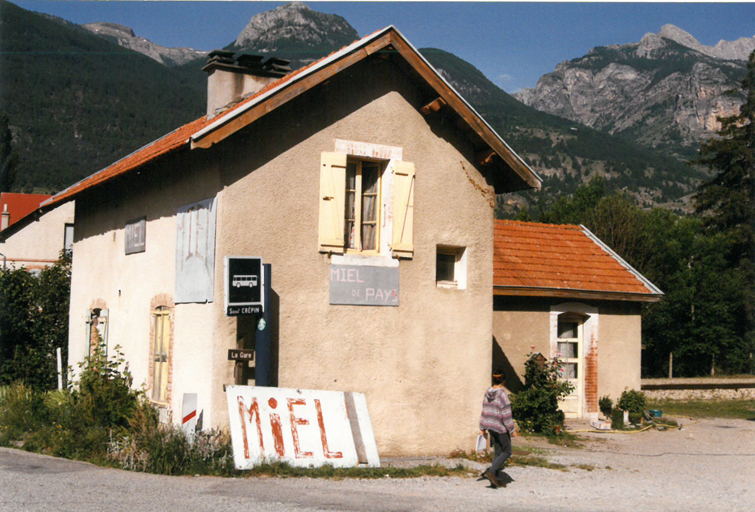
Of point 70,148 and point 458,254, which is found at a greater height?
point 70,148

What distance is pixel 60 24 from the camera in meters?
165

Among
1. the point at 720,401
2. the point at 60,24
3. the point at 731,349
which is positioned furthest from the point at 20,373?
the point at 60,24

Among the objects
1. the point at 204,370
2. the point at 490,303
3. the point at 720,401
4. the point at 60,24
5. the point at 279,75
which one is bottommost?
the point at 720,401

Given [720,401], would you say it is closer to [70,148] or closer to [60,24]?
[70,148]

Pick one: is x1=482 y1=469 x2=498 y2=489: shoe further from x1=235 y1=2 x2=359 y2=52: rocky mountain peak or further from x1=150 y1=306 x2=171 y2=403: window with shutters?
x1=235 y1=2 x2=359 y2=52: rocky mountain peak

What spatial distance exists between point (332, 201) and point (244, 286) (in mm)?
1952

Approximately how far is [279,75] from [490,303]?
19.1 feet

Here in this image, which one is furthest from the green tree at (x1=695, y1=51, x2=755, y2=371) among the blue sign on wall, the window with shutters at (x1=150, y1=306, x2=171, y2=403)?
the window with shutters at (x1=150, y1=306, x2=171, y2=403)

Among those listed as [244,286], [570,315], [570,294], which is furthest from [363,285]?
[570,315]

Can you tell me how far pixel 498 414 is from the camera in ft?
30.0

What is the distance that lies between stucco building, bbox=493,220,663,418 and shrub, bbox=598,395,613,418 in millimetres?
121

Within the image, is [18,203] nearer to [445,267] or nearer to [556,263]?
[556,263]

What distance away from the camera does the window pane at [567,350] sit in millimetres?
16172

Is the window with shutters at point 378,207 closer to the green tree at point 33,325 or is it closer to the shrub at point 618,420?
the shrub at point 618,420
